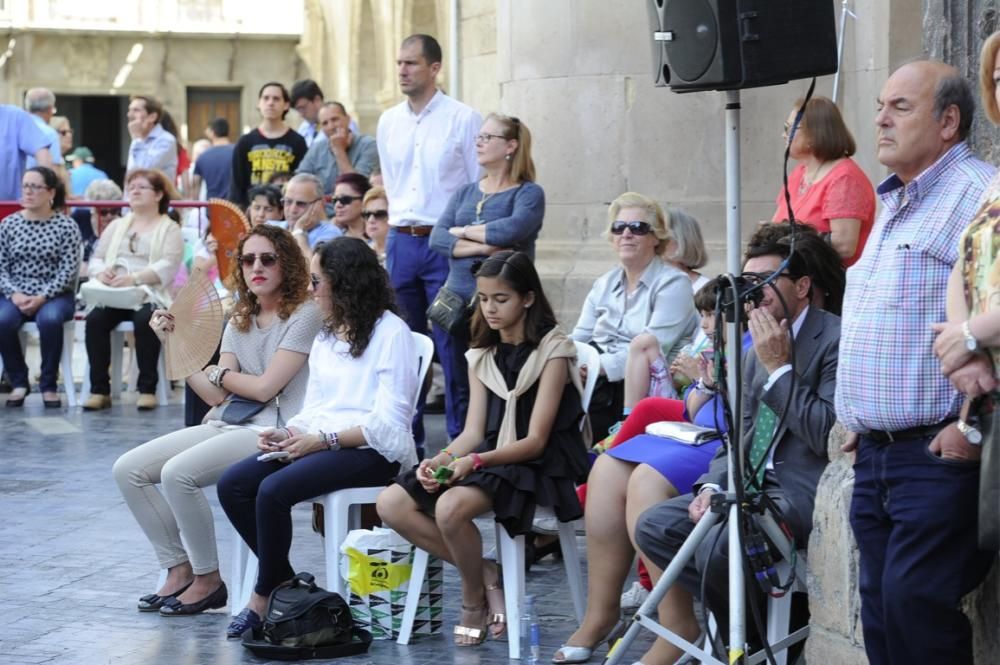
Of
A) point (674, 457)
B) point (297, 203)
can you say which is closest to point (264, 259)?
point (674, 457)

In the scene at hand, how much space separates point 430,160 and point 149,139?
19.3 ft

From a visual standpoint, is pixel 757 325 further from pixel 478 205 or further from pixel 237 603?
pixel 478 205

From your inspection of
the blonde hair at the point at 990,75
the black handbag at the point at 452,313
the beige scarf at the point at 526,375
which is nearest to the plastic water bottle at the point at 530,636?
the beige scarf at the point at 526,375

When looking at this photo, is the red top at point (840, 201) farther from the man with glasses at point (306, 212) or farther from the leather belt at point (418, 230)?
the man with glasses at point (306, 212)

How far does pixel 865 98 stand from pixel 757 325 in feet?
14.0

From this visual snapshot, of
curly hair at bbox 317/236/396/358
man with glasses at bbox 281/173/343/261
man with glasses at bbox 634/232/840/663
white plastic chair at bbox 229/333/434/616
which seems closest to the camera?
man with glasses at bbox 634/232/840/663

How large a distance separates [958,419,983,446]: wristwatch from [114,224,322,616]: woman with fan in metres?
3.30

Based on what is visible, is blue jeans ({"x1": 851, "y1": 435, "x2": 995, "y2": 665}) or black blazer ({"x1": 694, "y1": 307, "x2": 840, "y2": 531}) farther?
black blazer ({"x1": 694, "y1": 307, "x2": 840, "y2": 531})

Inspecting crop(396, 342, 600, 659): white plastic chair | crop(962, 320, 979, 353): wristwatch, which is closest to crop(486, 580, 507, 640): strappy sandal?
crop(396, 342, 600, 659): white plastic chair

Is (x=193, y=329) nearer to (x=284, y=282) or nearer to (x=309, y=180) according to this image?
(x=284, y=282)

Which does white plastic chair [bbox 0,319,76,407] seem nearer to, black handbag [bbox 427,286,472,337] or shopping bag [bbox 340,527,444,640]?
black handbag [bbox 427,286,472,337]

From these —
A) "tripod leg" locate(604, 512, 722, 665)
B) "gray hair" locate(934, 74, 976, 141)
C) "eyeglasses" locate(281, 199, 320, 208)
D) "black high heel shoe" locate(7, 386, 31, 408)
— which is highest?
"gray hair" locate(934, 74, 976, 141)

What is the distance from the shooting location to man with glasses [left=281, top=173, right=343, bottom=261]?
10.3m

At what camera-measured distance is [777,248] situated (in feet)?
17.9
